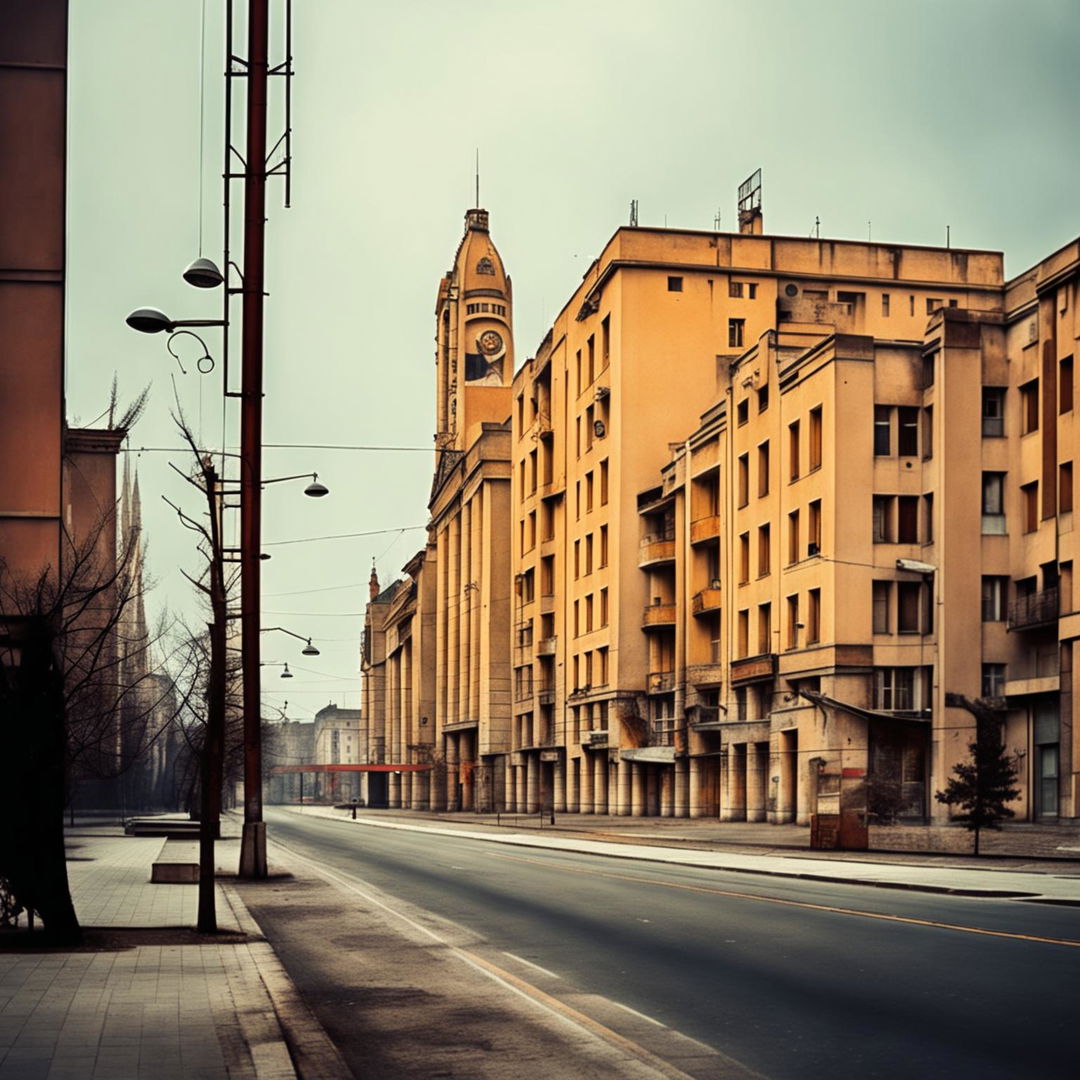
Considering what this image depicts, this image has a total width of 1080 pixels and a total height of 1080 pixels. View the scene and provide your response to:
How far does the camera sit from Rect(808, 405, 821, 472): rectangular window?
181 ft

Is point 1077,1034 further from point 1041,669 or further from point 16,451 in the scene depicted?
point 1041,669

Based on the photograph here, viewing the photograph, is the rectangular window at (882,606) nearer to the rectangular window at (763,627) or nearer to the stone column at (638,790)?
the rectangular window at (763,627)

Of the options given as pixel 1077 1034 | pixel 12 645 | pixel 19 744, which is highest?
pixel 12 645

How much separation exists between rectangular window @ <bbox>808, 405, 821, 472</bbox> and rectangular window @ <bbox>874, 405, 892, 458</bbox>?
214 centimetres

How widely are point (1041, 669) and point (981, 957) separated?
39.0 metres

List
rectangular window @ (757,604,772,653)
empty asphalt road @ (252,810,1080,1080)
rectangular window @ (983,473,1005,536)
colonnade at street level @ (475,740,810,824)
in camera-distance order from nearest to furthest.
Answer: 1. empty asphalt road @ (252,810,1080,1080)
2. rectangular window @ (983,473,1005,536)
3. colonnade at street level @ (475,740,810,824)
4. rectangular window @ (757,604,772,653)

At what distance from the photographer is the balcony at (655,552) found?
235ft

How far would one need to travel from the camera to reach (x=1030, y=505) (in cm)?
5225

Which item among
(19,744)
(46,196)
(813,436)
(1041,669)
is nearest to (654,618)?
(813,436)

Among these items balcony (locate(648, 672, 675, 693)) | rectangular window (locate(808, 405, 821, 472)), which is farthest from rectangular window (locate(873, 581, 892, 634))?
balcony (locate(648, 672, 675, 693))

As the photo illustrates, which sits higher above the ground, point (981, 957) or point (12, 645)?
point (12, 645)

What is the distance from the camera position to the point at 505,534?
10100 centimetres

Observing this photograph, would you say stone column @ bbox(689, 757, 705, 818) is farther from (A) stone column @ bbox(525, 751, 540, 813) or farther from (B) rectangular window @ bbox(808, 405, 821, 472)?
(A) stone column @ bbox(525, 751, 540, 813)

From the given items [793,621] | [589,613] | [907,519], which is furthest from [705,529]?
[589,613]
